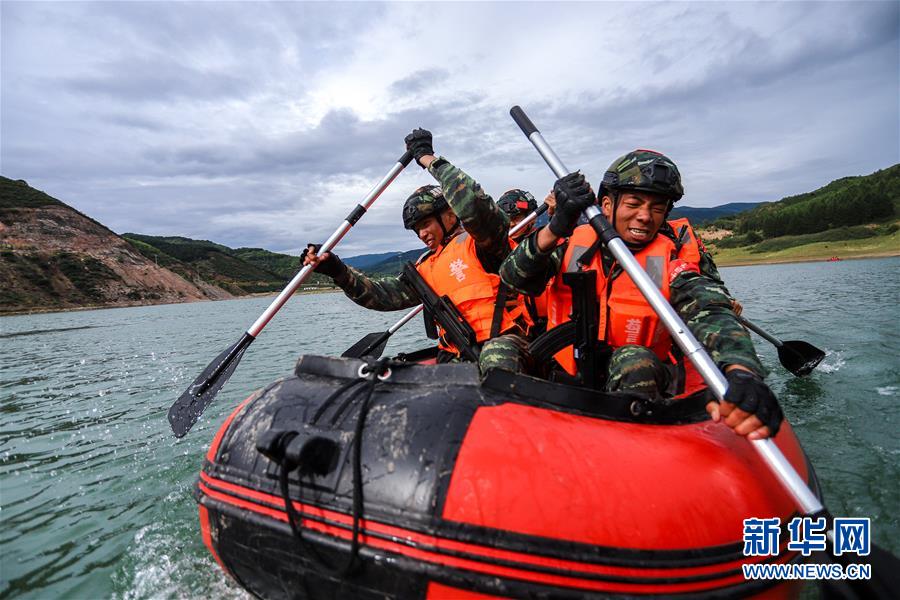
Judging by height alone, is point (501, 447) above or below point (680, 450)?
above

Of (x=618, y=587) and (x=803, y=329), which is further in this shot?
(x=803, y=329)

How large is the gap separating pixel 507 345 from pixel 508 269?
545mm

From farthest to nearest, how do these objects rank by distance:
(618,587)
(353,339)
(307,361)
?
(353,339) < (307,361) < (618,587)

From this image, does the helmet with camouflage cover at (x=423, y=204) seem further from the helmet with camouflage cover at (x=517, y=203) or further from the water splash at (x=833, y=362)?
the water splash at (x=833, y=362)

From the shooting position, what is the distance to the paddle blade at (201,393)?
4.84 metres

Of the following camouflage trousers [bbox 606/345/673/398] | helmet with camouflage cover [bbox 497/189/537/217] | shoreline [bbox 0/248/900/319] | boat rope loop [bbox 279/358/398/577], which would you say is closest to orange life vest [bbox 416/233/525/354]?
camouflage trousers [bbox 606/345/673/398]

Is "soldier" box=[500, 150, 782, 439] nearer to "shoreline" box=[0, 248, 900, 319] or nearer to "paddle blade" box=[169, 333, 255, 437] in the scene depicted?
"paddle blade" box=[169, 333, 255, 437]

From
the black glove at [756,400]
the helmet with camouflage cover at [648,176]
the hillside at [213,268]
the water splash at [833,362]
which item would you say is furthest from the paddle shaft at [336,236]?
the hillside at [213,268]

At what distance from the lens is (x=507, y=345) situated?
341 cm

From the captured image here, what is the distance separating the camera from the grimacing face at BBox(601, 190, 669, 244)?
10.8ft

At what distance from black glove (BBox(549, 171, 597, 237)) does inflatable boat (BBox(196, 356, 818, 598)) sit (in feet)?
3.52

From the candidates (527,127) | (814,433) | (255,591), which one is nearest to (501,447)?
(255,591)

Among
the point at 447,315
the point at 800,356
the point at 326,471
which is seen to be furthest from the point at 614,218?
the point at 800,356

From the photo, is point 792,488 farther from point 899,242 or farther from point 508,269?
point 899,242
